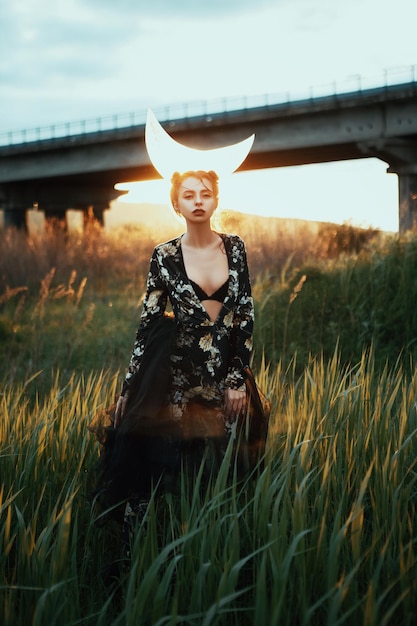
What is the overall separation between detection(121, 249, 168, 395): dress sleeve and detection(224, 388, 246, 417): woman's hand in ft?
1.18

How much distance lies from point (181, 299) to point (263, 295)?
5324 millimetres

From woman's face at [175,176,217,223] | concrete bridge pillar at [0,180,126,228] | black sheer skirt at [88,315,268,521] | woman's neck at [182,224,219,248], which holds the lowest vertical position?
black sheer skirt at [88,315,268,521]

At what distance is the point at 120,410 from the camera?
2998 mm

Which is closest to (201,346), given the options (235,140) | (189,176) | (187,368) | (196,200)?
(187,368)

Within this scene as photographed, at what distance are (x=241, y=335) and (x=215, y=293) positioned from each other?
7.3 inches

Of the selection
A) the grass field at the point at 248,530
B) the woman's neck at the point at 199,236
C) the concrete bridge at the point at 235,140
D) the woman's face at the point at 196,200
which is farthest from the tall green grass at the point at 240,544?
the concrete bridge at the point at 235,140

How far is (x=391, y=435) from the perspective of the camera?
10.6ft

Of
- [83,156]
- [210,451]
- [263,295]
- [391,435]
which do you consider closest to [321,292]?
[263,295]

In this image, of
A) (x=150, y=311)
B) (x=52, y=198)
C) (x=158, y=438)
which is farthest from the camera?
(x=52, y=198)

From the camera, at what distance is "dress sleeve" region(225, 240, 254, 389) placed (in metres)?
2.91

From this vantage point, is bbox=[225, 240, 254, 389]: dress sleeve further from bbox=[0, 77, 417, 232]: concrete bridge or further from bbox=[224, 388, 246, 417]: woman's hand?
bbox=[0, 77, 417, 232]: concrete bridge

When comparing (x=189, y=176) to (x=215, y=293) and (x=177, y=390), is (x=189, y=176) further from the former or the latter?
(x=177, y=390)

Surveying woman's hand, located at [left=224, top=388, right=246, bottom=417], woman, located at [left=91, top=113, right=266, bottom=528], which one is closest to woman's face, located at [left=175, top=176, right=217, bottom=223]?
woman, located at [left=91, top=113, right=266, bottom=528]

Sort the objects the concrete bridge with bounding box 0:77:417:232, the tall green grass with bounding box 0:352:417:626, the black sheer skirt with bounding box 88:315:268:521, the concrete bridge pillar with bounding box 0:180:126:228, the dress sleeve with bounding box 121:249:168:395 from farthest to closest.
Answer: the concrete bridge pillar with bounding box 0:180:126:228 < the concrete bridge with bounding box 0:77:417:232 < the dress sleeve with bounding box 121:249:168:395 < the black sheer skirt with bounding box 88:315:268:521 < the tall green grass with bounding box 0:352:417:626
